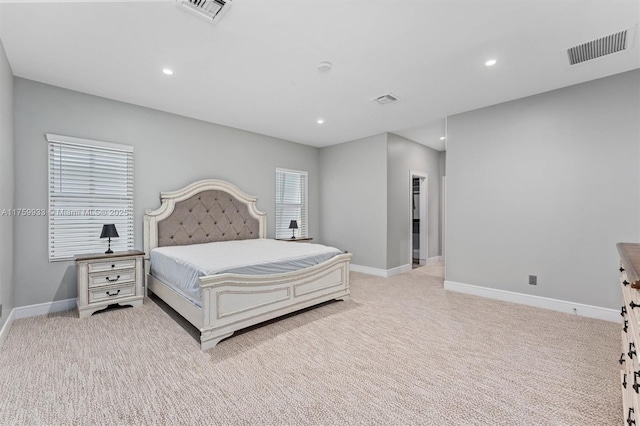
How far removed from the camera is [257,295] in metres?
2.70

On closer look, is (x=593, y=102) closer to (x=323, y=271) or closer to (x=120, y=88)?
(x=323, y=271)

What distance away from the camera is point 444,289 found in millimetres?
4180

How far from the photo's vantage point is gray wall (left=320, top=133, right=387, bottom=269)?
5.06 meters

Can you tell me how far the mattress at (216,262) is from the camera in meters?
2.56

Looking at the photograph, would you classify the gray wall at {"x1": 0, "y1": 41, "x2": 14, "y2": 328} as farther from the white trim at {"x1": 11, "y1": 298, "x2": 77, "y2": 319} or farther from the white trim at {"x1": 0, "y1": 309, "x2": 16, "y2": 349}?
the white trim at {"x1": 11, "y1": 298, "x2": 77, "y2": 319}

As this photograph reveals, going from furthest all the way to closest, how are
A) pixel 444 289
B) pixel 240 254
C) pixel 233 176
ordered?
1. pixel 233 176
2. pixel 444 289
3. pixel 240 254

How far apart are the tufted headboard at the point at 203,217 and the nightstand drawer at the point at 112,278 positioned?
1.64 ft

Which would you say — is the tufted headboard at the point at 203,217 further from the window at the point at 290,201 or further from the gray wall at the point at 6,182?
the gray wall at the point at 6,182

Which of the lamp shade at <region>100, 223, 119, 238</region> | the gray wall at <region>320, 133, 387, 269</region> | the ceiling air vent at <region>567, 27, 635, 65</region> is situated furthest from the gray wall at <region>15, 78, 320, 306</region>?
the ceiling air vent at <region>567, 27, 635, 65</region>

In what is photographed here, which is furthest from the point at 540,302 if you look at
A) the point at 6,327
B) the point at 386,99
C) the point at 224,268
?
the point at 6,327

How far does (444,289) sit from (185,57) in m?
4.39

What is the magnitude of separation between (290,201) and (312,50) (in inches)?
137

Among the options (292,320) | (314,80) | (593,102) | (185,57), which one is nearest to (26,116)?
(185,57)

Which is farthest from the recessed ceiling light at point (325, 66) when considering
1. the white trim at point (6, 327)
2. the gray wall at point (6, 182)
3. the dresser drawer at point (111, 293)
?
the white trim at point (6, 327)
